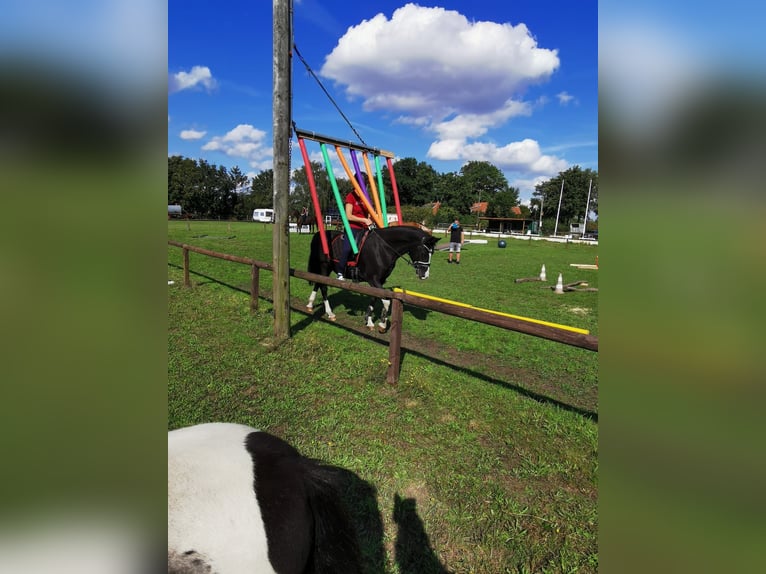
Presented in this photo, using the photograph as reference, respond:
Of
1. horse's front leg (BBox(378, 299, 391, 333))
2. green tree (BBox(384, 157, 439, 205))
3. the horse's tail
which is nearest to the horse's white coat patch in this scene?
the horse's tail

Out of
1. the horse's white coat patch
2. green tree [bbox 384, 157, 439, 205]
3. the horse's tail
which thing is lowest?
the horse's tail

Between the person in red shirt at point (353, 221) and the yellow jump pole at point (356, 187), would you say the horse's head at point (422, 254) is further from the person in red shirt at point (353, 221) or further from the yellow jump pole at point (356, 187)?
the person in red shirt at point (353, 221)

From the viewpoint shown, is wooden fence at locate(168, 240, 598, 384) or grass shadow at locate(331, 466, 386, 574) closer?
grass shadow at locate(331, 466, 386, 574)

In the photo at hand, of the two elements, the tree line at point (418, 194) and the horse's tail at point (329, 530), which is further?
the tree line at point (418, 194)

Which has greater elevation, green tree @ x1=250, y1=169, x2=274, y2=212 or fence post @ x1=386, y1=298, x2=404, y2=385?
green tree @ x1=250, y1=169, x2=274, y2=212

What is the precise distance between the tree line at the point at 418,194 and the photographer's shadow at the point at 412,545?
105 feet

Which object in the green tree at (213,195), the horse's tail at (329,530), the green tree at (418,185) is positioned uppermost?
the green tree at (418,185)

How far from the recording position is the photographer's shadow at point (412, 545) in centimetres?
215

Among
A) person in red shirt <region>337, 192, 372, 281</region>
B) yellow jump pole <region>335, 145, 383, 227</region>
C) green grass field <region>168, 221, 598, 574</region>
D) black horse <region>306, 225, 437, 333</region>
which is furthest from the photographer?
person in red shirt <region>337, 192, 372, 281</region>

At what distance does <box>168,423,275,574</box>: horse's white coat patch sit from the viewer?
1293 millimetres

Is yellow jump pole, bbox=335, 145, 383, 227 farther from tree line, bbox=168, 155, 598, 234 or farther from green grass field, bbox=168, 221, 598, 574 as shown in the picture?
tree line, bbox=168, 155, 598, 234

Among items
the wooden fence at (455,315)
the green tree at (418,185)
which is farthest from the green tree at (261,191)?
the wooden fence at (455,315)

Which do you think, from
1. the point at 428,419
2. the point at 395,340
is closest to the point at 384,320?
the point at 395,340

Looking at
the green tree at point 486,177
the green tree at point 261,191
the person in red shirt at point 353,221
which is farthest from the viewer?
the green tree at point 486,177
